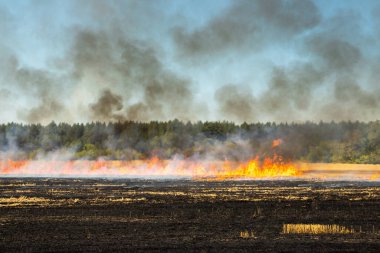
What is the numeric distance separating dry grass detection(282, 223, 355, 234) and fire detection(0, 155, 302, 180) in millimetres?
70466

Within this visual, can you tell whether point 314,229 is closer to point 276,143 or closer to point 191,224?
point 191,224

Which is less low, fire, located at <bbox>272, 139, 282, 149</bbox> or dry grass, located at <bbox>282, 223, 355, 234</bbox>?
fire, located at <bbox>272, 139, 282, 149</bbox>

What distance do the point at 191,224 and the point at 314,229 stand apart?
6.56 meters

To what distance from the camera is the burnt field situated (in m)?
27.0

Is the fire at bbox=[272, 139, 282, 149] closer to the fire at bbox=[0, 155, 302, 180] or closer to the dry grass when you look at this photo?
the fire at bbox=[0, 155, 302, 180]

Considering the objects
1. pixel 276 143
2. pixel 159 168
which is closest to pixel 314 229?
pixel 276 143

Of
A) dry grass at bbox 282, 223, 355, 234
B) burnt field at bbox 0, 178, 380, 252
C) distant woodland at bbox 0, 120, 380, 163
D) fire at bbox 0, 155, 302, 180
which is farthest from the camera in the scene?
distant woodland at bbox 0, 120, 380, 163

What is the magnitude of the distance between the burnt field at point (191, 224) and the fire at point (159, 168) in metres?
56.7

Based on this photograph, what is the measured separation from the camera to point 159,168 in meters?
134

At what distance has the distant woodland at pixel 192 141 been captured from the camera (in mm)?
131375

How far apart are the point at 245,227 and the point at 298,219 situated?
495 centimetres

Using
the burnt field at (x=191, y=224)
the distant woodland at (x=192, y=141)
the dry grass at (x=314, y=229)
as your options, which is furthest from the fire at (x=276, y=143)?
the dry grass at (x=314, y=229)

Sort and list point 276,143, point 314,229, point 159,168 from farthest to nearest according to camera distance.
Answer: point 159,168, point 276,143, point 314,229

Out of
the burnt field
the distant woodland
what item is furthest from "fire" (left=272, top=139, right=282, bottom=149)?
the burnt field
